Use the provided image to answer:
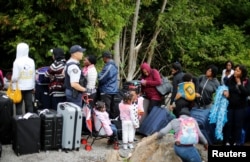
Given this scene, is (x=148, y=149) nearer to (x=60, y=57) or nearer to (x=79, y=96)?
(x=79, y=96)

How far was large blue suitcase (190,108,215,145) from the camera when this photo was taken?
756 centimetres

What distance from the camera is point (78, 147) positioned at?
23.1ft

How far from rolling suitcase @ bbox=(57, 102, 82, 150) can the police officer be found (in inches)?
10.1

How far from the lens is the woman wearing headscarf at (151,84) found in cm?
803

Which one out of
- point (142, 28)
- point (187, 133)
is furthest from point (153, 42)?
point (187, 133)

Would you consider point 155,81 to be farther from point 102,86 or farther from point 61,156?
point 61,156

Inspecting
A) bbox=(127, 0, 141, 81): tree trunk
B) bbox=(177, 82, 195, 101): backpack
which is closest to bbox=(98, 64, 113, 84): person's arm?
bbox=(177, 82, 195, 101): backpack

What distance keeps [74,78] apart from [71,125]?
0.84 meters

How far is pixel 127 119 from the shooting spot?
7.17m

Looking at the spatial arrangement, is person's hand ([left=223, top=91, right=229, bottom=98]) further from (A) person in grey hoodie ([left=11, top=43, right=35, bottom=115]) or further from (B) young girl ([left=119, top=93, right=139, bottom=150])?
(A) person in grey hoodie ([left=11, top=43, right=35, bottom=115])

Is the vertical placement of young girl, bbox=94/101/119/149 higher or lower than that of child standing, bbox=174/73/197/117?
lower

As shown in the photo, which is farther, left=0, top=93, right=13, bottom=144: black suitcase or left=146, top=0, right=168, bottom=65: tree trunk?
left=146, top=0, right=168, bottom=65: tree trunk

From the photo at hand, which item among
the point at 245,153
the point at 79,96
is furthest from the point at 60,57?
the point at 245,153

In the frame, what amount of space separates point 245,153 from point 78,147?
2981 millimetres
